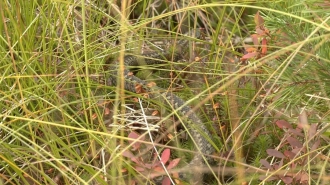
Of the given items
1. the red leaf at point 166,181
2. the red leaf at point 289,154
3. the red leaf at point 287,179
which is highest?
the red leaf at point 289,154

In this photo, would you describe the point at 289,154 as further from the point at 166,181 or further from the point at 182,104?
the point at 182,104

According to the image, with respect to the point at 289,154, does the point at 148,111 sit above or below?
below

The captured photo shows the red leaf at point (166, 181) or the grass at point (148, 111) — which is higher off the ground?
the grass at point (148, 111)

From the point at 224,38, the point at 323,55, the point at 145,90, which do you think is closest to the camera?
the point at 323,55

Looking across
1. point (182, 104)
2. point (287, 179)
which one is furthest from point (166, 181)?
point (182, 104)

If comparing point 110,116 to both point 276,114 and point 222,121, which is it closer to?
point 222,121

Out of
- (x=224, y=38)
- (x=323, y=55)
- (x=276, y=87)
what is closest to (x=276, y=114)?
(x=276, y=87)

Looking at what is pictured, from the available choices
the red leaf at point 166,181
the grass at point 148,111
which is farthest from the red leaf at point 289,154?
the red leaf at point 166,181

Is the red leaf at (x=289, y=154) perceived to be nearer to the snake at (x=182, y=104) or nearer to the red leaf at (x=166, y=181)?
the snake at (x=182, y=104)
